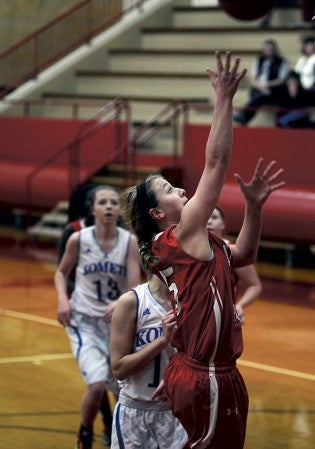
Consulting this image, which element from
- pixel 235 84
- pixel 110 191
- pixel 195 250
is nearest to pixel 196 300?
pixel 195 250

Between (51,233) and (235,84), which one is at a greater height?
(235,84)

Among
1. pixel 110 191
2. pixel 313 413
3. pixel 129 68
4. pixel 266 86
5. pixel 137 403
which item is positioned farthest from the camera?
pixel 129 68

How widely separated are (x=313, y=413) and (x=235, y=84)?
172 inches

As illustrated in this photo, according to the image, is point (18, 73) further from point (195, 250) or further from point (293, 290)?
point (195, 250)

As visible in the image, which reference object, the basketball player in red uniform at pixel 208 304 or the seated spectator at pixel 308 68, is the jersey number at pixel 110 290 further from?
the seated spectator at pixel 308 68

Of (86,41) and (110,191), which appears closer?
(110,191)

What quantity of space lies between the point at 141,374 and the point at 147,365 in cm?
5

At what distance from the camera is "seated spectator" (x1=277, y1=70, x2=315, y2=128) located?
53.4 feet

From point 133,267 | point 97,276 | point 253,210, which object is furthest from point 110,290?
point 253,210

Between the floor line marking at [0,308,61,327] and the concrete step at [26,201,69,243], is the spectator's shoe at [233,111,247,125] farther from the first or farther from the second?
the floor line marking at [0,308,61,327]

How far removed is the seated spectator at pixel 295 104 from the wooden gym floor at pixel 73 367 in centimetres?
239

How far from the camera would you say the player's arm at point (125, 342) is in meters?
4.94

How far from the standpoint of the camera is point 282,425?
7.61 metres

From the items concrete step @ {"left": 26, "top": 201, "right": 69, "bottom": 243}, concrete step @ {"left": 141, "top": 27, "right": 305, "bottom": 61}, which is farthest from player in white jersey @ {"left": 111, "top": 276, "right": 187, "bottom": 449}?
concrete step @ {"left": 141, "top": 27, "right": 305, "bottom": 61}
